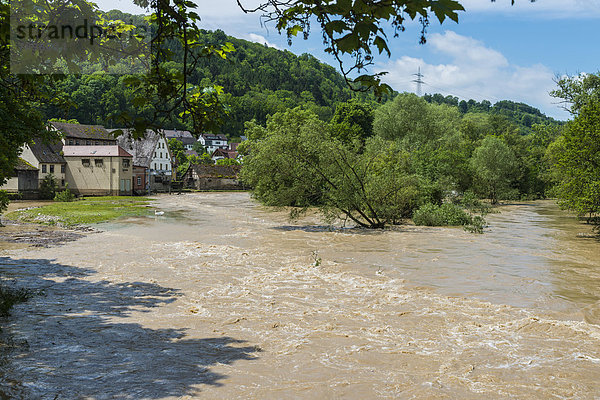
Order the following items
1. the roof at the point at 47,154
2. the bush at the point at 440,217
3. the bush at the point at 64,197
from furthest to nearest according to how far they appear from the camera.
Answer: the roof at the point at 47,154, the bush at the point at 64,197, the bush at the point at 440,217

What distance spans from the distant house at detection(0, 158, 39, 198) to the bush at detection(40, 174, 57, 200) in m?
0.74

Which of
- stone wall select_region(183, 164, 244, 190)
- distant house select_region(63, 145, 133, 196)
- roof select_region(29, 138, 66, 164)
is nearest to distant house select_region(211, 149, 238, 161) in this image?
stone wall select_region(183, 164, 244, 190)

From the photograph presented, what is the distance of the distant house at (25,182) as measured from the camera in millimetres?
53750

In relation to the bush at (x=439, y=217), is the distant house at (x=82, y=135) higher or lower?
higher

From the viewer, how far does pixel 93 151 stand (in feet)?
202

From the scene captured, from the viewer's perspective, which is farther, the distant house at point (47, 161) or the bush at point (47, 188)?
the distant house at point (47, 161)

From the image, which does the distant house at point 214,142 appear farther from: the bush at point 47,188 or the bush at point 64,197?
the bush at point 64,197

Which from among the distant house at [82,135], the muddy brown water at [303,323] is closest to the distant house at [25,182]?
the distant house at [82,135]

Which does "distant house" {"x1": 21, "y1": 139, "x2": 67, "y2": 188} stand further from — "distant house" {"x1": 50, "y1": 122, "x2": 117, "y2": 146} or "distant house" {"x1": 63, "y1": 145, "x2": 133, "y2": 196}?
"distant house" {"x1": 50, "y1": 122, "x2": 117, "y2": 146}

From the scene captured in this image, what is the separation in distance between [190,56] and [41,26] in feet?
11.4

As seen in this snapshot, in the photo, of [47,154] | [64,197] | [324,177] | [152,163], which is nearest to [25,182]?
[47,154]

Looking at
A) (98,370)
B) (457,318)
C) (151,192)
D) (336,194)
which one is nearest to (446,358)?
(457,318)

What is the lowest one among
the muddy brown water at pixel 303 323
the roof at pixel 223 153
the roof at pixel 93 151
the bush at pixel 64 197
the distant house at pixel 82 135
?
the muddy brown water at pixel 303 323

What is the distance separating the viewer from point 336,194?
27062 millimetres
